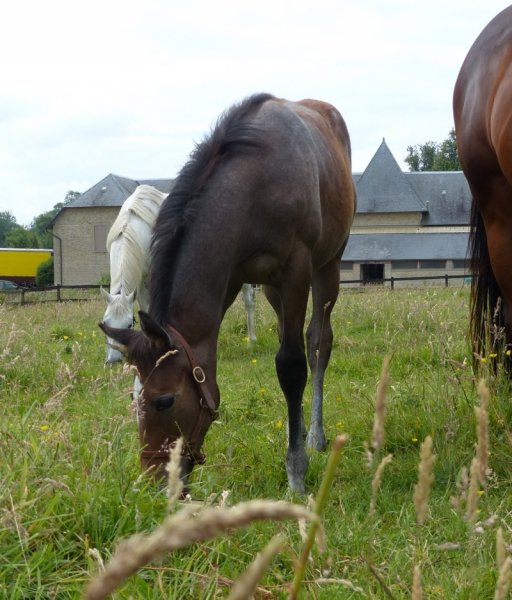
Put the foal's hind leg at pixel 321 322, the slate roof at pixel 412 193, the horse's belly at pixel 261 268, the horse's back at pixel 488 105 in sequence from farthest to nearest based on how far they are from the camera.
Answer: the slate roof at pixel 412 193 → the foal's hind leg at pixel 321 322 → the horse's belly at pixel 261 268 → the horse's back at pixel 488 105

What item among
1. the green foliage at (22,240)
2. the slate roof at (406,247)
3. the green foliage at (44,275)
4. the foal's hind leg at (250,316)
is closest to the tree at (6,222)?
the green foliage at (22,240)

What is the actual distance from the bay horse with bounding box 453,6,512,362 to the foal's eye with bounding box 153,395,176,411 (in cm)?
160

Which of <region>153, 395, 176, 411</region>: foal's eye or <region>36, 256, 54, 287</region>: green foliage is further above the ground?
<region>153, 395, 176, 411</region>: foal's eye

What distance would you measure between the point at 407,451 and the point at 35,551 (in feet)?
7.68

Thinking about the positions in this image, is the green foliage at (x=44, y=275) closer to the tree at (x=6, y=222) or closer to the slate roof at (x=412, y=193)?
the slate roof at (x=412, y=193)

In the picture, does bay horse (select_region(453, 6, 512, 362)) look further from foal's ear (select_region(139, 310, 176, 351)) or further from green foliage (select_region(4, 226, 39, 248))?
green foliage (select_region(4, 226, 39, 248))

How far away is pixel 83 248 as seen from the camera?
5481 cm

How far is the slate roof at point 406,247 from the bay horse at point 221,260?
42.3 meters

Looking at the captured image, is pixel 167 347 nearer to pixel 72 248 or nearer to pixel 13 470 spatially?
pixel 13 470

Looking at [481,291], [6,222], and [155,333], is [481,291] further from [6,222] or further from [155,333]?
[6,222]

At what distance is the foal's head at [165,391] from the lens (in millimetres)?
3150

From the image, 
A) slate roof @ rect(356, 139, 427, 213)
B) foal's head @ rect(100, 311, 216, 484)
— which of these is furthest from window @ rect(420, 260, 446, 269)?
foal's head @ rect(100, 311, 216, 484)

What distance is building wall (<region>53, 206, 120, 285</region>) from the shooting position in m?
54.2

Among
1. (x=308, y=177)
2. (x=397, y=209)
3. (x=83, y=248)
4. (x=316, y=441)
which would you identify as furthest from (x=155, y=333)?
(x=83, y=248)
